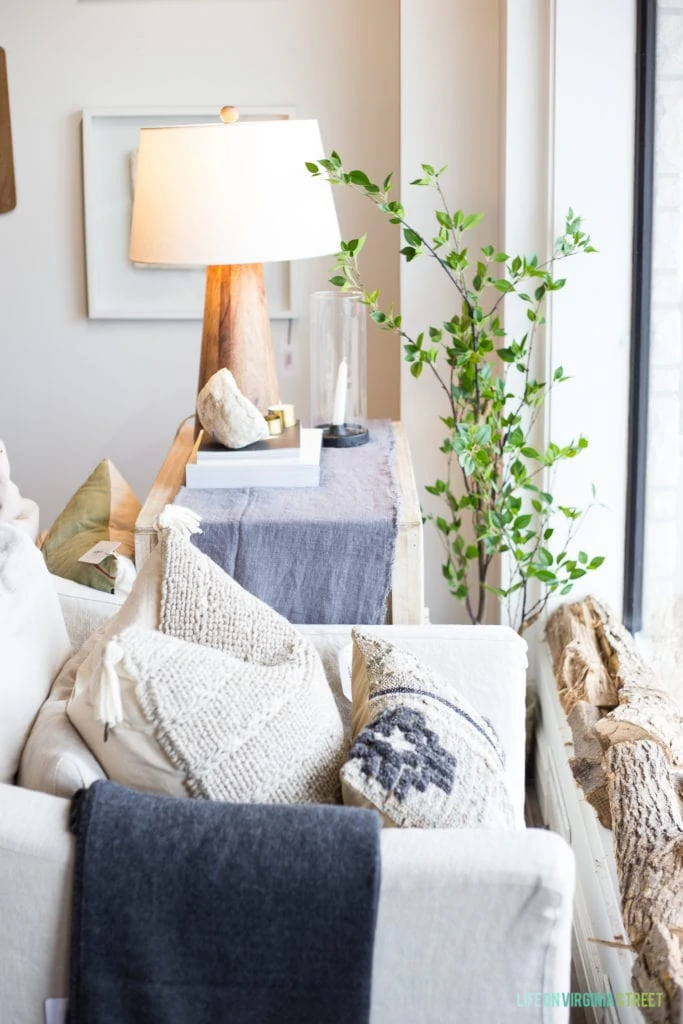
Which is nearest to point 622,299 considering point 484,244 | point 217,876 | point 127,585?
point 484,244

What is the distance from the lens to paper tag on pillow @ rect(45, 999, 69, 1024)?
1.13 m

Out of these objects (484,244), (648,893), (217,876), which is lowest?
(648,893)

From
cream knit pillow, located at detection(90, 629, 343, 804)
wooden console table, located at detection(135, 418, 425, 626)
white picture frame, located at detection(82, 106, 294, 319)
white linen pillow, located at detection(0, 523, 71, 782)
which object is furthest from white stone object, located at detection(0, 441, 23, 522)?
white picture frame, located at detection(82, 106, 294, 319)

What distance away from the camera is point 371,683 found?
4.31 ft

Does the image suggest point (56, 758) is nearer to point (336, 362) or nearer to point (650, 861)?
point (650, 861)

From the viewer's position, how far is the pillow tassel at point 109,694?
3.73 ft

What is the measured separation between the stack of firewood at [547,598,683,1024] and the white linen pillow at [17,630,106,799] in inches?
27.7

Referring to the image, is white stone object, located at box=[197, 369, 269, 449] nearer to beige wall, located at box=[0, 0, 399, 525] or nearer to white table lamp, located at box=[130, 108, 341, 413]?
white table lamp, located at box=[130, 108, 341, 413]

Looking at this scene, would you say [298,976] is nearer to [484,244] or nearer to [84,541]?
[84,541]

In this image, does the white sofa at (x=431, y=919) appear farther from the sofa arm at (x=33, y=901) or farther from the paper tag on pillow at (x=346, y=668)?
the paper tag on pillow at (x=346, y=668)

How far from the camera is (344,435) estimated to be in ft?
7.54

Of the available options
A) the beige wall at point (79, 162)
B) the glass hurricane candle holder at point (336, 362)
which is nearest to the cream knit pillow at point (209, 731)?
the glass hurricane candle holder at point (336, 362)

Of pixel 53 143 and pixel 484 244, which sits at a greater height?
pixel 53 143

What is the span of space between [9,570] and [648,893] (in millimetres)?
907
